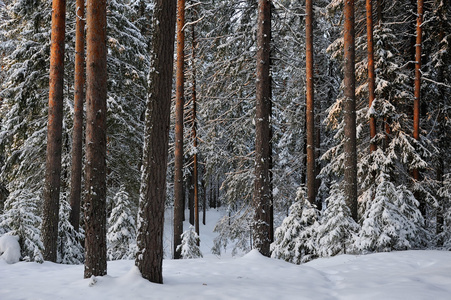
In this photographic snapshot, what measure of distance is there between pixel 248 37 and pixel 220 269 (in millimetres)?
7728

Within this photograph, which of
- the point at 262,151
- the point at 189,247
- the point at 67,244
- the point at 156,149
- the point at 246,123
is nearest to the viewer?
the point at 156,149

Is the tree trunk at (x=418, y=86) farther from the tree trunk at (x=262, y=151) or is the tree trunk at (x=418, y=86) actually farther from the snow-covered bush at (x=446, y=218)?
the tree trunk at (x=262, y=151)

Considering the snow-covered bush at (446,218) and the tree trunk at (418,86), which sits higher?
the tree trunk at (418,86)

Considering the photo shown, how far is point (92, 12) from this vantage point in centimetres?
498

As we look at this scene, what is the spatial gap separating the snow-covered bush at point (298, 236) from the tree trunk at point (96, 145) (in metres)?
5.92

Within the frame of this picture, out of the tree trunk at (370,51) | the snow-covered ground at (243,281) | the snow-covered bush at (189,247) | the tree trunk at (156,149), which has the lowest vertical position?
the snow-covered bush at (189,247)

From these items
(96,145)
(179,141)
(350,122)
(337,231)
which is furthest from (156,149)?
(350,122)

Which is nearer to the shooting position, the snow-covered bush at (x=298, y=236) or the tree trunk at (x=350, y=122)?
the snow-covered bush at (x=298, y=236)

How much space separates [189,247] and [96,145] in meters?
6.56

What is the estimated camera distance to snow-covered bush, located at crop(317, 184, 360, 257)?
8.48 metres

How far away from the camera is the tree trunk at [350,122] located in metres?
9.20

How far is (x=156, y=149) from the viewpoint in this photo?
4586mm

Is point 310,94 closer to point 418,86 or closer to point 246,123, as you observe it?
point 246,123

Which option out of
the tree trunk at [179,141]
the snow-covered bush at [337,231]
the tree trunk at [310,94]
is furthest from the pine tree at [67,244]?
the tree trunk at [310,94]
